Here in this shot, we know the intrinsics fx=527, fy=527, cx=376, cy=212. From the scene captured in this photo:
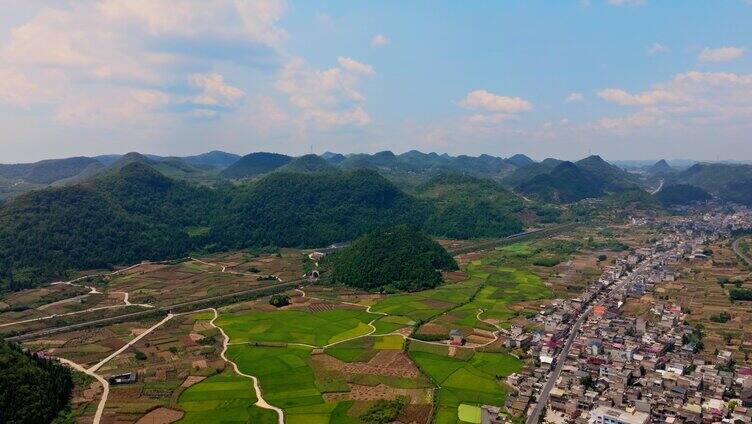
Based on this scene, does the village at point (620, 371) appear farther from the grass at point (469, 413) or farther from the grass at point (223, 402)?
the grass at point (223, 402)

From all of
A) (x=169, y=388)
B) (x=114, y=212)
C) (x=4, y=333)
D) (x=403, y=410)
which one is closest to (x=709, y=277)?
(x=403, y=410)

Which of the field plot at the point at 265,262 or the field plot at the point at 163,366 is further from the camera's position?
the field plot at the point at 265,262

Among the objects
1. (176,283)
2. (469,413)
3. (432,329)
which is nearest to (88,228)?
(176,283)

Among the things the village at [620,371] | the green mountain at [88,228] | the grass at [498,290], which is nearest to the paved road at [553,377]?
the village at [620,371]

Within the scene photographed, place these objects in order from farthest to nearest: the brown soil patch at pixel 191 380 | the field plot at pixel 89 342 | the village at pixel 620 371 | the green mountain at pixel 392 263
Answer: the green mountain at pixel 392 263 → the field plot at pixel 89 342 → the brown soil patch at pixel 191 380 → the village at pixel 620 371

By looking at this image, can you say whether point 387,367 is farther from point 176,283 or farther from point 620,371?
point 176,283

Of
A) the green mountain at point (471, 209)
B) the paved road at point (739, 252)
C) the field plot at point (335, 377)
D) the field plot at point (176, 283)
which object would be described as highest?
the green mountain at point (471, 209)

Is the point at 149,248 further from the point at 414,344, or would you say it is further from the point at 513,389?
the point at 513,389
